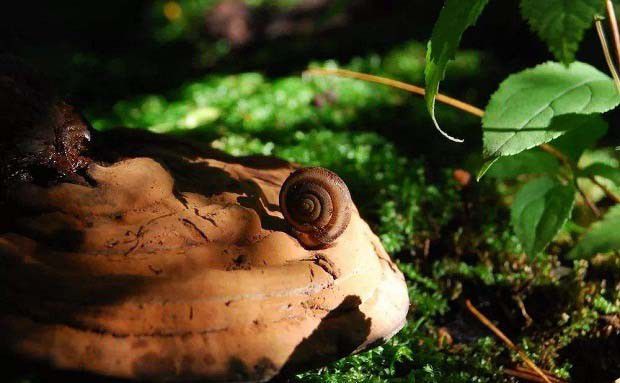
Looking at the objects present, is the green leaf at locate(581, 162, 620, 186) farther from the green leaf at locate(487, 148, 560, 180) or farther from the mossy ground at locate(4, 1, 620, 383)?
the mossy ground at locate(4, 1, 620, 383)

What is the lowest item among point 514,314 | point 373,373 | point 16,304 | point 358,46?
point 514,314

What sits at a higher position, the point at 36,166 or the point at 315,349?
the point at 36,166

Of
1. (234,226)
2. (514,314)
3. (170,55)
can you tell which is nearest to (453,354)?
(514,314)

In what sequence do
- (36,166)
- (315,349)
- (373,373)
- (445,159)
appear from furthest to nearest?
(445,159), (373,373), (36,166), (315,349)

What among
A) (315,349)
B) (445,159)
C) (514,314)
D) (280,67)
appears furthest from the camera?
(280,67)

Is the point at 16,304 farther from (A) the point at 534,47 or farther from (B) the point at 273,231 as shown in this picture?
(A) the point at 534,47

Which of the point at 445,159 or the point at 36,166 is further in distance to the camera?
the point at 445,159

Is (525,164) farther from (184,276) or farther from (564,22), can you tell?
(184,276)

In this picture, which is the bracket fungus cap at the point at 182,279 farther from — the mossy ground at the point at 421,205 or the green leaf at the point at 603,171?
the green leaf at the point at 603,171
